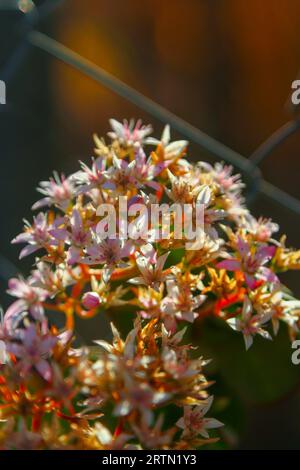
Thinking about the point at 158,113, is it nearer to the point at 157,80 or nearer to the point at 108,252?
the point at 108,252

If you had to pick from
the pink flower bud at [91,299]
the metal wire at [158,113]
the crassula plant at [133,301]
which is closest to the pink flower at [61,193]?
the crassula plant at [133,301]

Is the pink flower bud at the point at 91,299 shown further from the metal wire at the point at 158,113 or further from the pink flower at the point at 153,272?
the metal wire at the point at 158,113

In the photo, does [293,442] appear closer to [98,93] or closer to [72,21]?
[98,93]

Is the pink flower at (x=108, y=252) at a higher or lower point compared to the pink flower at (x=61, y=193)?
lower

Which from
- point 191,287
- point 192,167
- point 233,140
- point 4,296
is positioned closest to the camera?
point 191,287

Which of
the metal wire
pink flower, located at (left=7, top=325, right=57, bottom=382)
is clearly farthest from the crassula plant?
the metal wire

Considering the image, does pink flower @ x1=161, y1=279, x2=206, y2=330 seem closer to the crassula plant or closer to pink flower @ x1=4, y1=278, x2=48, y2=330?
the crassula plant
